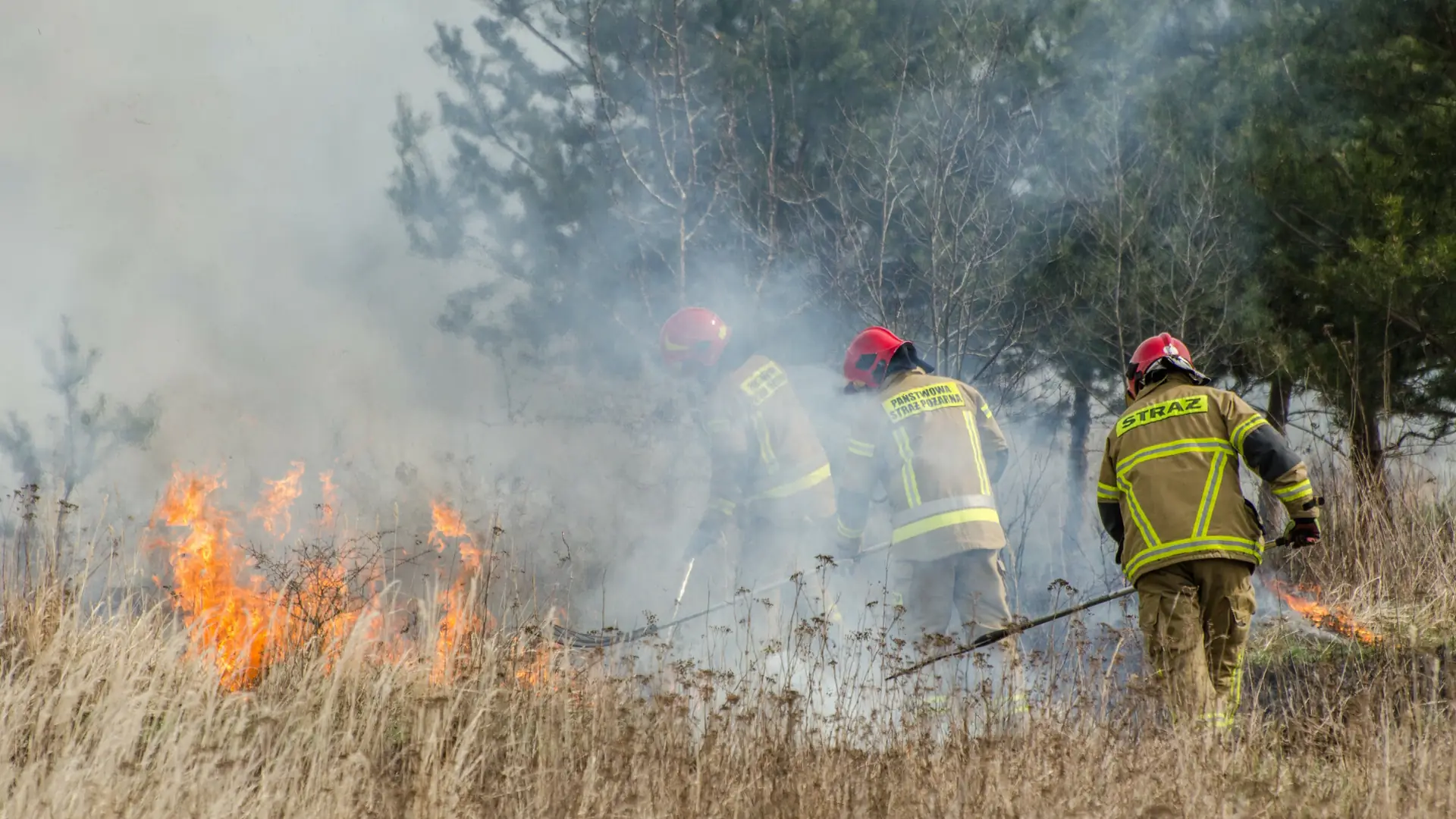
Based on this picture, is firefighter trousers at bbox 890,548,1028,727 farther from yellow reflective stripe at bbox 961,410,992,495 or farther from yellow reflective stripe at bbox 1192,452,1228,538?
yellow reflective stripe at bbox 1192,452,1228,538

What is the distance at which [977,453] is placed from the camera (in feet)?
19.7

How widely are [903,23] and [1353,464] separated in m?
5.57

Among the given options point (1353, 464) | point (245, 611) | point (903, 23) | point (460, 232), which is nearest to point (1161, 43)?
point (903, 23)

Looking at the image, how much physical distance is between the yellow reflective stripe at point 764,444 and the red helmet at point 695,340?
57 cm

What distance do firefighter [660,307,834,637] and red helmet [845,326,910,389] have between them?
1.47 feet

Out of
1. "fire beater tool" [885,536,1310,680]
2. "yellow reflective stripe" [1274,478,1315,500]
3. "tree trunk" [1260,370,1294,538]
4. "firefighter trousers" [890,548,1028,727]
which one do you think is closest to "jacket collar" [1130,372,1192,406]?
"yellow reflective stripe" [1274,478,1315,500]

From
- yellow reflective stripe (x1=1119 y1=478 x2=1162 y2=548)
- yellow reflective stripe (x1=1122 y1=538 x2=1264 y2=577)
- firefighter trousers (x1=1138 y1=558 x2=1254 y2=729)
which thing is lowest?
firefighter trousers (x1=1138 y1=558 x2=1254 y2=729)

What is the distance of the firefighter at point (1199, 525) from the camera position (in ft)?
15.4

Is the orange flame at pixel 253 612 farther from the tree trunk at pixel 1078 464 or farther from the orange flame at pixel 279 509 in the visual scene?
the tree trunk at pixel 1078 464

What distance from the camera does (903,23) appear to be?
11477 millimetres

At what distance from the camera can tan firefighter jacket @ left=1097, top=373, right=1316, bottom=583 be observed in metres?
4.70

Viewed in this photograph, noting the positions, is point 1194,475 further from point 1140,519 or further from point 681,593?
point 681,593

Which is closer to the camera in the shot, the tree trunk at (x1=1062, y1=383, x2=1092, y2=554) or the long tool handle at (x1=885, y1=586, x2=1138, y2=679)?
the long tool handle at (x1=885, y1=586, x2=1138, y2=679)

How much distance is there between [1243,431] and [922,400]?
166 cm
